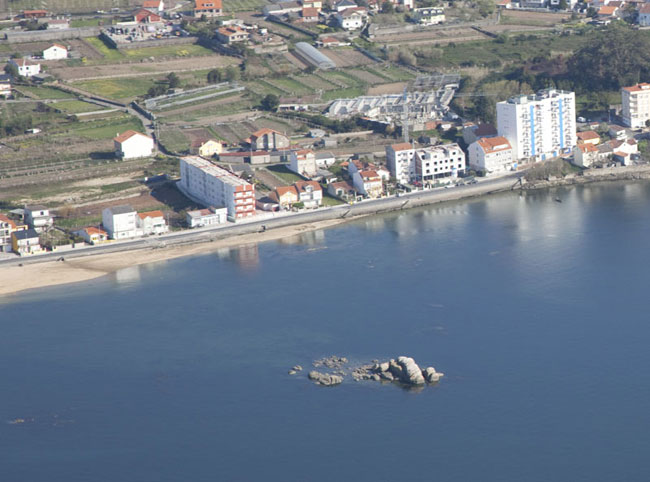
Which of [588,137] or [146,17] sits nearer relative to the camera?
[588,137]

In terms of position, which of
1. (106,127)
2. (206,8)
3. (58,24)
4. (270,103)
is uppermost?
(206,8)

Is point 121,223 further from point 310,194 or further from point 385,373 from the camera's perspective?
point 385,373

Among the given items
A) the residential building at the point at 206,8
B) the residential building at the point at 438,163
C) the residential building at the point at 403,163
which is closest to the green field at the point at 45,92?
the residential building at the point at 206,8

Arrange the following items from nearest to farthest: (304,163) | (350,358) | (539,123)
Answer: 1. (350,358)
2. (304,163)
3. (539,123)

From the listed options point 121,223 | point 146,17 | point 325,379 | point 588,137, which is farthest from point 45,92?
point 325,379

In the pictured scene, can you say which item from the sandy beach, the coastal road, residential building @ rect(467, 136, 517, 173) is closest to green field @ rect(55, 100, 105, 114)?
the coastal road

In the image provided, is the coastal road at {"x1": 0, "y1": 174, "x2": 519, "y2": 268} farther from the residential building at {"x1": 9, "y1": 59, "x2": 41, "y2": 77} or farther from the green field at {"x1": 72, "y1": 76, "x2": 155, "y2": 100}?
the residential building at {"x1": 9, "y1": 59, "x2": 41, "y2": 77}

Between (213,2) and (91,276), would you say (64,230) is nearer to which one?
(91,276)

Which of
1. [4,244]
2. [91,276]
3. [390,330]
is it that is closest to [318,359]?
[390,330]
